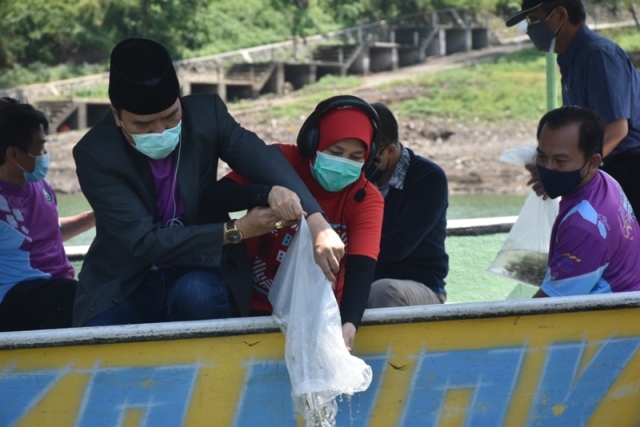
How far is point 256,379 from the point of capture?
295 centimetres

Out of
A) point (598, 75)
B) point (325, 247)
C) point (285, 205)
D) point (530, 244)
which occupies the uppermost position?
point (598, 75)

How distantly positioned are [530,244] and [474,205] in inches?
585

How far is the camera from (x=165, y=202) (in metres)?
3.02

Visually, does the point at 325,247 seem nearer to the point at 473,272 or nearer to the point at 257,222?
the point at 257,222

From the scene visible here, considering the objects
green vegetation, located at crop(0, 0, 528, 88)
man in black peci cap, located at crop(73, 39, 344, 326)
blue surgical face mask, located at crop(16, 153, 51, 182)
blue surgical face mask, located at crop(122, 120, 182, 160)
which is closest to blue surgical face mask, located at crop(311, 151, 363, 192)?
man in black peci cap, located at crop(73, 39, 344, 326)

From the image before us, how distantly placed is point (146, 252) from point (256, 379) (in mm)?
536

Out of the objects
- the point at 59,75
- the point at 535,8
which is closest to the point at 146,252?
the point at 535,8

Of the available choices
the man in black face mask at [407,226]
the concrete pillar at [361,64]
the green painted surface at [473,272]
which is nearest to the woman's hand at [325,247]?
the man in black face mask at [407,226]

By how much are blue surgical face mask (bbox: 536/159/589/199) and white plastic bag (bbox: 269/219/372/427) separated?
100cm

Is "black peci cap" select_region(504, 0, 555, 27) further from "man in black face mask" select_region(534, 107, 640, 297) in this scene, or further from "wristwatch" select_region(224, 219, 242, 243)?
"wristwatch" select_region(224, 219, 242, 243)

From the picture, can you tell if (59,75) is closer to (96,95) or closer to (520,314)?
(96,95)

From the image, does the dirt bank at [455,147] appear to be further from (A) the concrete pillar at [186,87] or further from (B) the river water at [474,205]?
(A) the concrete pillar at [186,87]

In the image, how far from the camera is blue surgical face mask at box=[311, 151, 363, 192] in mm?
2977

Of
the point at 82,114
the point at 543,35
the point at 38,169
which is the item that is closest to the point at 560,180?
the point at 543,35
